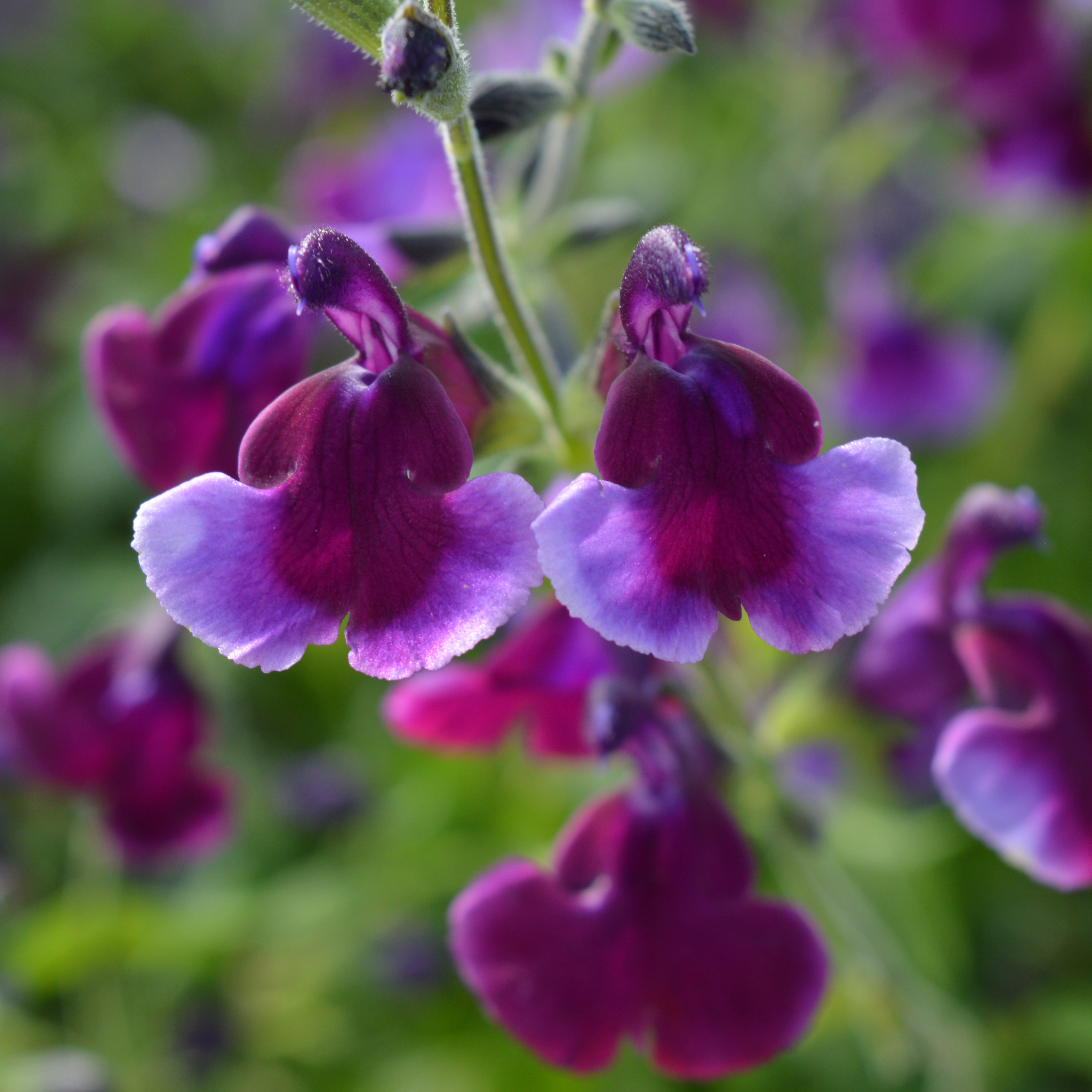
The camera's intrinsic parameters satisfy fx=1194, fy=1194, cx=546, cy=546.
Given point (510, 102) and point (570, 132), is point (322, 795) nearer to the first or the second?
point (570, 132)

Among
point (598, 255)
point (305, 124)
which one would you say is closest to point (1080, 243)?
point (598, 255)

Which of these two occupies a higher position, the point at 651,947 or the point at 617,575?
the point at 617,575

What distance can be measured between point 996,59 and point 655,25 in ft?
5.27

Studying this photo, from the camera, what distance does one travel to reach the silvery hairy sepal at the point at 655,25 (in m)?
0.72

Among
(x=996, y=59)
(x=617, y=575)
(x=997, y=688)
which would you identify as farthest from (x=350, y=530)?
(x=996, y=59)

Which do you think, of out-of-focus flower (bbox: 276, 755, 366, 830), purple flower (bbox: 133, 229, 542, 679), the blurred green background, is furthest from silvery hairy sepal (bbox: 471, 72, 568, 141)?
out-of-focus flower (bbox: 276, 755, 366, 830)

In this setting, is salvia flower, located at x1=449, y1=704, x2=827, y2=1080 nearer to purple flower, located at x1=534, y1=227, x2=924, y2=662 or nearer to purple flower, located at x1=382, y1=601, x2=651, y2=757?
purple flower, located at x1=382, y1=601, x2=651, y2=757

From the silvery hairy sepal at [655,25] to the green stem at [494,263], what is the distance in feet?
0.40

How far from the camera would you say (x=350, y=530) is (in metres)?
0.68

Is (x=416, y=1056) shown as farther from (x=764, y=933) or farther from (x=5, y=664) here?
(x=764, y=933)

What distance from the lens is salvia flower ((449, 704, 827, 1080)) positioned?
876mm

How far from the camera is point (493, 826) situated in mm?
1637

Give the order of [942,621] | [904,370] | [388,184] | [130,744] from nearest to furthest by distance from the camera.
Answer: [942,621] → [130,744] → [388,184] → [904,370]

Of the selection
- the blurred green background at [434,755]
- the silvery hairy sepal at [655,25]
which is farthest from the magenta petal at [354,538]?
the blurred green background at [434,755]
